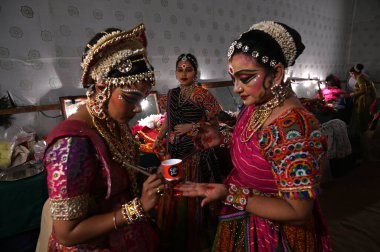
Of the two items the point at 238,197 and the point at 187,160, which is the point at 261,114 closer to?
the point at 238,197

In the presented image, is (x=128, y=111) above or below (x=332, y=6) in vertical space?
below

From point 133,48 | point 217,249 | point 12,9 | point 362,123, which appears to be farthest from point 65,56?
point 362,123

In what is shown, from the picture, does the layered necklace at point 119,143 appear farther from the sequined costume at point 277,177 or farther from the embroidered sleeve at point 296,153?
the embroidered sleeve at point 296,153

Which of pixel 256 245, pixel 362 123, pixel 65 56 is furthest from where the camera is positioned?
pixel 362 123

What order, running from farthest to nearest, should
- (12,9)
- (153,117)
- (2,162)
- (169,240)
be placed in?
(153,117) < (12,9) < (169,240) < (2,162)

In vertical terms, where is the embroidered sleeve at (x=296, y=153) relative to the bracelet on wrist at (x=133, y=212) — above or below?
above

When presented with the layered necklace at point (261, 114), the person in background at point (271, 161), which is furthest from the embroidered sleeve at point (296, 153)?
the layered necklace at point (261, 114)

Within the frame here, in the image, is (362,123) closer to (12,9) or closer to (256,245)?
(256,245)

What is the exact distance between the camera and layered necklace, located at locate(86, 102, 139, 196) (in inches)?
47.7

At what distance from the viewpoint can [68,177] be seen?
955mm

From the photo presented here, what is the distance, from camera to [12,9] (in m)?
3.01

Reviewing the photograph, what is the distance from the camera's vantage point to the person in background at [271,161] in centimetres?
104

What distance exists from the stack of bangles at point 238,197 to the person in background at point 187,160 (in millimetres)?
1601

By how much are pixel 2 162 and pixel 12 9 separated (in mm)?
2018
